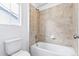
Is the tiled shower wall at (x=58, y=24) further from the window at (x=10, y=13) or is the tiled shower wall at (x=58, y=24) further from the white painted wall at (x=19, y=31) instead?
the window at (x=10, y=13)

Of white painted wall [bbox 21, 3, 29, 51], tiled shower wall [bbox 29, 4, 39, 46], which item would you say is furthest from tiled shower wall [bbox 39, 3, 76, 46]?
white painted wall [bbox 21, 3, 29, 51]

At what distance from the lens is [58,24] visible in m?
2.52

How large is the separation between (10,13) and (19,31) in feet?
1.50

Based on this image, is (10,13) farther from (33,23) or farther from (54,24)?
(54,24)

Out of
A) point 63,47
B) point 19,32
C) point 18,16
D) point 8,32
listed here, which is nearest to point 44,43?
point 63,47

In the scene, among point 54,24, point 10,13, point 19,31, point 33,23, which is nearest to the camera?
point 10,13

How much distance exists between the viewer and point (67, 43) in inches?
95.3

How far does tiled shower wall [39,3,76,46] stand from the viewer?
243 centimetres

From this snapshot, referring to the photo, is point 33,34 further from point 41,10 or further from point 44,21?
point 41,10

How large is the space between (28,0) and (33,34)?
0.74 m

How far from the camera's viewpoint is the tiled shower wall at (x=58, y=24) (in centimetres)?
243

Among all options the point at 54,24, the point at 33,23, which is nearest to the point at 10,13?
the point at 33,23

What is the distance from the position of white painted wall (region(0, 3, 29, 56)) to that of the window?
0.09 m

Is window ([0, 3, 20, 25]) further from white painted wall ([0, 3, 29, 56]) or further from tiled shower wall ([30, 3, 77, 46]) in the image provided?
tiled shower wall ([30, 3, 77, 46])
